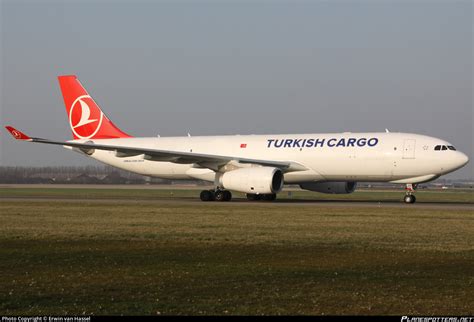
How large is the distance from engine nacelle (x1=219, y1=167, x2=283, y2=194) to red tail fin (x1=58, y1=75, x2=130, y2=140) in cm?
1268

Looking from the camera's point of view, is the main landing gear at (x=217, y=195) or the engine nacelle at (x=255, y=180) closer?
the engine nacelle at (x=255, y=180)

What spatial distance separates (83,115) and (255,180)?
15739mm

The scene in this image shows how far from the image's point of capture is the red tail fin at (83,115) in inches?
1801

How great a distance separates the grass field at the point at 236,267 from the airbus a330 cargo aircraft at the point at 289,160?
1187 cm

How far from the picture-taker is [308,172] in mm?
37312

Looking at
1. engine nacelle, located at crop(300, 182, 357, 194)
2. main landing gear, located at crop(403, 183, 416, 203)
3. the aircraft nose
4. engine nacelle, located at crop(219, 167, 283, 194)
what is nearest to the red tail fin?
engine nacelle, located at crop(219, 167, 283, 194)

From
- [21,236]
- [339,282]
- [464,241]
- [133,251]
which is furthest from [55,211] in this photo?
[339,282]

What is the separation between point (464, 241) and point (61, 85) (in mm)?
34686

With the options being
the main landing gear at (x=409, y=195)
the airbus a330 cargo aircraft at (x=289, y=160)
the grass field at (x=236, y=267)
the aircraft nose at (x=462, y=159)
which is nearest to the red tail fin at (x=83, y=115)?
the airbus a330 cargo aircraft at (x=289, y=160)

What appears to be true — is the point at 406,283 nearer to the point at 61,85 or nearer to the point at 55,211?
the point at 55,211

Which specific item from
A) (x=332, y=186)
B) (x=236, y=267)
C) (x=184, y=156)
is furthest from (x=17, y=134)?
(x=236, y=267)

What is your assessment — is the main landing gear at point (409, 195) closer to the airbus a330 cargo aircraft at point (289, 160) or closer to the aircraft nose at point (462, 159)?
the airbus a330 cargo aircraft at point (289, 160)

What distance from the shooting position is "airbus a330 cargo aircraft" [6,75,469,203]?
34781mm

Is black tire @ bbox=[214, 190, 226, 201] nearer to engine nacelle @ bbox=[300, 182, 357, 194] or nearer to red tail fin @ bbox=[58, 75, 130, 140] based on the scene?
engine nacelle @ bbox=[300, 182, 357, 194]
